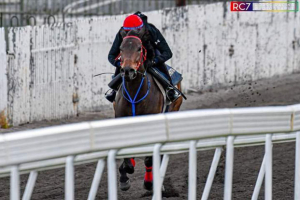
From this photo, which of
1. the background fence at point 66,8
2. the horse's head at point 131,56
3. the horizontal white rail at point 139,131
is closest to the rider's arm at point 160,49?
the horse's head at point 131,56

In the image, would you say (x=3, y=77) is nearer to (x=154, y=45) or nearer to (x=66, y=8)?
(x=154, y=45)

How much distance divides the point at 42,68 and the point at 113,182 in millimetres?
10575

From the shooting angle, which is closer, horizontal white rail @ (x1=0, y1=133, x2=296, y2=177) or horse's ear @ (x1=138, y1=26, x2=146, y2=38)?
horizontal white rail @ (x1=0, y1=133, x2=296, y2=177)

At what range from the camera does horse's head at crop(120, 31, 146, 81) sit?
818 centimetres

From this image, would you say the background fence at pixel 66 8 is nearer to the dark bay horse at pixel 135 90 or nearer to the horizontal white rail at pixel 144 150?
the dark bay horse at pixel 135 90

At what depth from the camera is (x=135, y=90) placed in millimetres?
8742

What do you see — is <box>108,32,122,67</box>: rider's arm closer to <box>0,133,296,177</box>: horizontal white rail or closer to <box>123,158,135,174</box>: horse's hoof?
<box>123,158,135,174</box>: horse's hoof

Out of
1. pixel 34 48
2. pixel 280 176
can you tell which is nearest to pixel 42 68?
pixel 34 48

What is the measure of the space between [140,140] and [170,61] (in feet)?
44.0

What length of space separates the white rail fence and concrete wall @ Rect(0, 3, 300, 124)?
9633 mm

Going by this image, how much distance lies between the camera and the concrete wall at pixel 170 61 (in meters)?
13.3

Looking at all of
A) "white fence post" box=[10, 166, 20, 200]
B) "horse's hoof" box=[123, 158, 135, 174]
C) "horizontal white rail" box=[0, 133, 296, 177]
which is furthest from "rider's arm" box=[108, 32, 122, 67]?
"white fence post" box=[10, 166, 20, 200]

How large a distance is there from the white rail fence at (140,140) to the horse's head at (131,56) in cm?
444

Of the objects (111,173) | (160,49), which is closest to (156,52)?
(160,49)
